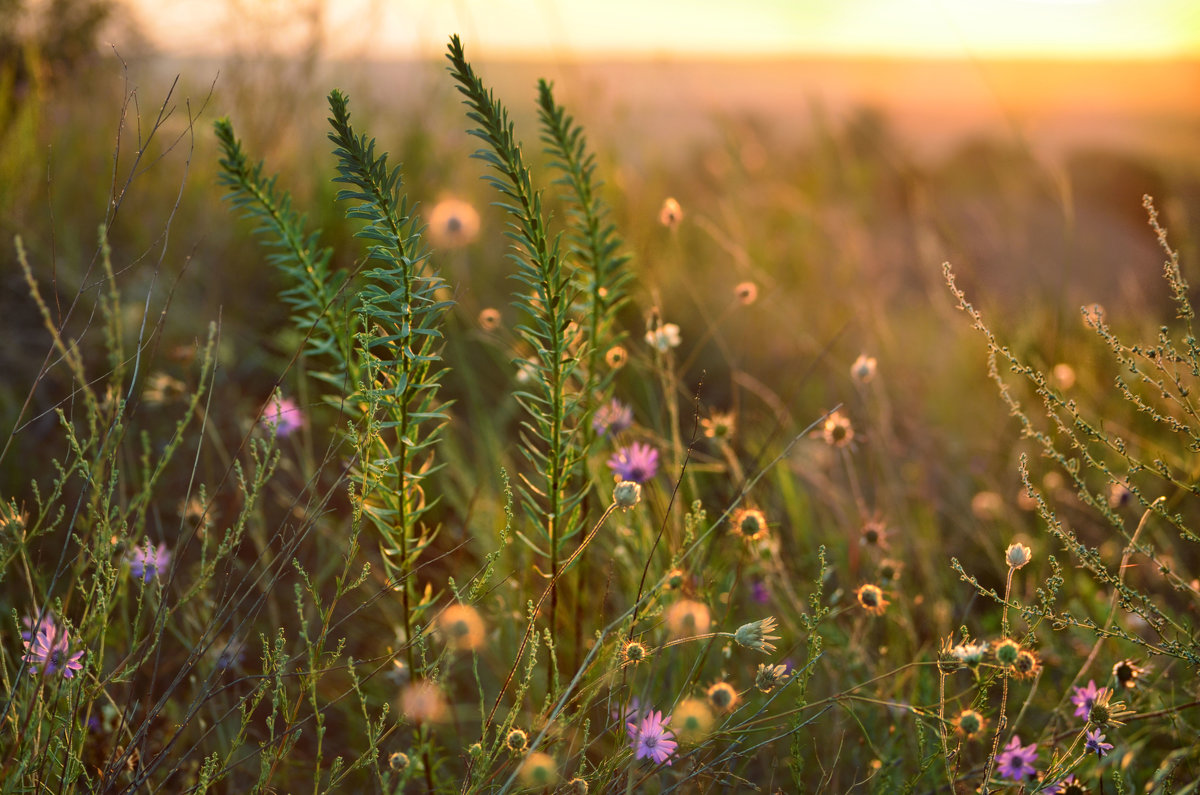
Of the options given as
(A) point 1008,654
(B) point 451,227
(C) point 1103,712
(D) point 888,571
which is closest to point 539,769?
(A) point 1008,654

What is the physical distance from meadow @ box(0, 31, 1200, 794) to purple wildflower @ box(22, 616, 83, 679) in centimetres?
2

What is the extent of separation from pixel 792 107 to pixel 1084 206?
3961 mm

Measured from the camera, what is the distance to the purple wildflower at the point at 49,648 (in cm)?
100

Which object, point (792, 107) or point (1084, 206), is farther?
point (792, 107)

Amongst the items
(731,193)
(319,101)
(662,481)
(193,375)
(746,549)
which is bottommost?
(746,549)

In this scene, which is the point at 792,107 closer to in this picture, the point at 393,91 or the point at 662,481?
the point at 393,91

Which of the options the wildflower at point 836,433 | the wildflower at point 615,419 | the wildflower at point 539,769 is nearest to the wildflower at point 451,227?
the wildflower at point 615,419

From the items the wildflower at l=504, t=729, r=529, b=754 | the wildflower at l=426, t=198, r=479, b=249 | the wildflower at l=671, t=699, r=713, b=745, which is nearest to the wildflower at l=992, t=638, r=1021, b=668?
the wildflower at l=671, t=699, r=713, b=745

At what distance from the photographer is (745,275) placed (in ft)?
10.0

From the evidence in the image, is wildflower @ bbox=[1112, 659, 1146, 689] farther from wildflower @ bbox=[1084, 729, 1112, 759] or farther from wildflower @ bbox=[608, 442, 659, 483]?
wildflower @ bbox=[608, 442, 659, 483]

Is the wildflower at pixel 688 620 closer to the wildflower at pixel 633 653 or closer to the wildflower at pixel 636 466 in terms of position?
the wildflower at pixel 633 653

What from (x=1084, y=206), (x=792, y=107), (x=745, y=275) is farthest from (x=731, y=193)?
(x=792, y=107)

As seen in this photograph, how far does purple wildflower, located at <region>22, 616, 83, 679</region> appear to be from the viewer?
3.26 feet

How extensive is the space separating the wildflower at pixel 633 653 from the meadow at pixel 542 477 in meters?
0.01
